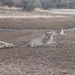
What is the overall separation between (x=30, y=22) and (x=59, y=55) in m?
20.9

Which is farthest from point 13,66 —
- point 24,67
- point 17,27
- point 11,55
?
point 17,27

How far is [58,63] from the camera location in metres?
11.0

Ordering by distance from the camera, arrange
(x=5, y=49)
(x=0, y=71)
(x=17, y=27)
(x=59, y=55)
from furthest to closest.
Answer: (x=17, y=27) → (x=5, y=49) → (x=59, y=55) → (x=0, y=71)

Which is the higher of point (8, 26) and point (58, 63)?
point (58, 63)

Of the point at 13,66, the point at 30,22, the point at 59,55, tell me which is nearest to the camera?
the point at 13,66

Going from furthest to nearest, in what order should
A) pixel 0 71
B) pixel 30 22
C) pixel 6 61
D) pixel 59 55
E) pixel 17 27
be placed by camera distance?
pixel 30 22, pixel 17 27, pixel 59 55, pixel 6 61, pixel 0 71

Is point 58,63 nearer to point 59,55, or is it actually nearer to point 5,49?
point 59,55

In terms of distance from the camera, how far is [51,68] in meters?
10.3

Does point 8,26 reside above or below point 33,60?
below

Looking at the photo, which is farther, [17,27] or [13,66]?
[17,27]

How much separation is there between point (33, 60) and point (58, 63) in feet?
3.60

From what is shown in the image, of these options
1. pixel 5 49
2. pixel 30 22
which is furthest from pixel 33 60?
pixel 30 22

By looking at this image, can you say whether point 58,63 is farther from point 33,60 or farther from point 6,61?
point 6,61

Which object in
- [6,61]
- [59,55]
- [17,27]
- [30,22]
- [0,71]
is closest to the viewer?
[0,71]
